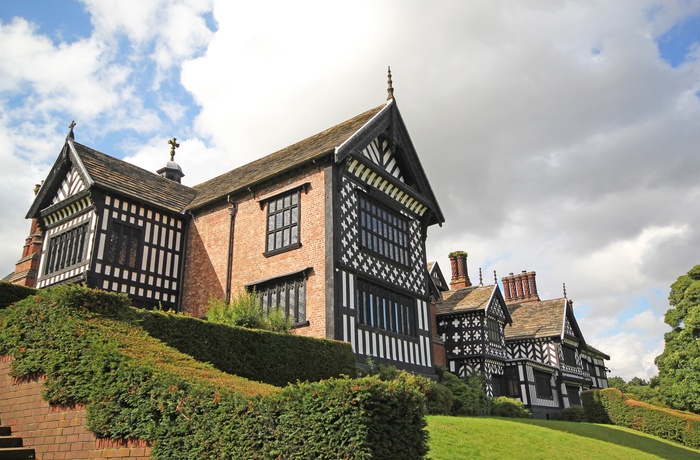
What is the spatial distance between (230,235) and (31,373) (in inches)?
437

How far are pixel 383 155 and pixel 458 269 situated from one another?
21731 millimetres

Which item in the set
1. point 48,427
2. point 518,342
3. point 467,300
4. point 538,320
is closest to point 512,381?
point 467,300

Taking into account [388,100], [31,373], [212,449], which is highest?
[388,100]

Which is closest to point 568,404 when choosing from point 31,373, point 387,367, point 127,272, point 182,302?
point 387,367

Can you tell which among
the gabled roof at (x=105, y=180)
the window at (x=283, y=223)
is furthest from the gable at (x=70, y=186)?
the window at (x=283, y=223)

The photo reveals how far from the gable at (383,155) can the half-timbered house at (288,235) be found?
0.24 ft

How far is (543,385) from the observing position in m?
36.4

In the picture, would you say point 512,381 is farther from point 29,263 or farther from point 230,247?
point 29,263

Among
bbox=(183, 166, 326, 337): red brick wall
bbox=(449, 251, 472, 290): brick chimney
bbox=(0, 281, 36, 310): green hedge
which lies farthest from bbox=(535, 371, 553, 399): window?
bbox=(0, 281, 36, 310): green hedge

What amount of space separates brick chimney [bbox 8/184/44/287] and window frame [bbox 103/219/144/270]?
8.28 meters

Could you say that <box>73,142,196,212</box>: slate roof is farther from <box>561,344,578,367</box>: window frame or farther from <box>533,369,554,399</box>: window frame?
<box>561,344,578,367</box>: window frame

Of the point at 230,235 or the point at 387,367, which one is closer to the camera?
the point at 387,367

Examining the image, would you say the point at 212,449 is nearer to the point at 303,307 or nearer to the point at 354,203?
the point at 303,307

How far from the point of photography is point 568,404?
39.7m
